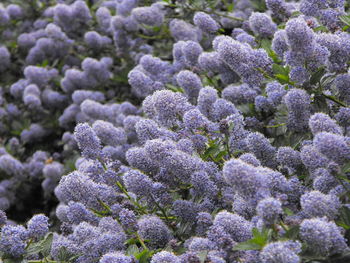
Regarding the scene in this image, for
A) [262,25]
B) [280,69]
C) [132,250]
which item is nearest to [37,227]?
[132,250]

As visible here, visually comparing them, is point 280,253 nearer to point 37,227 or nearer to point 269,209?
point 269,209

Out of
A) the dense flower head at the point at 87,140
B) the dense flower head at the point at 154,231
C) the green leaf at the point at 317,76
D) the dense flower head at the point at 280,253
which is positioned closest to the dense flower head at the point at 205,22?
the green leaf at the point at 317,76

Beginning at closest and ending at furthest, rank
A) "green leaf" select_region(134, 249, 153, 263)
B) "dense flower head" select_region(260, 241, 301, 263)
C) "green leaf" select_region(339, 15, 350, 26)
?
"dense flower head" select_region(260, 241, 301, 263) → "green leaf" select_region(134, 249, 153, 263) → "green leaf" select_region(339, 15, 350, 26)

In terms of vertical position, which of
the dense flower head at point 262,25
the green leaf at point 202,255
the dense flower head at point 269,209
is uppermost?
the dense flower head at point 269,209

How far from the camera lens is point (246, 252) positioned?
2.26 metres

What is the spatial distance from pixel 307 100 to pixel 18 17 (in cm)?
447

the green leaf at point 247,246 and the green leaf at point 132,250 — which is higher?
the green leaf at point 247,246

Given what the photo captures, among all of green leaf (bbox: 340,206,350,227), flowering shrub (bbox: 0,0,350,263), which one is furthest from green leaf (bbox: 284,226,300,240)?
green leaf (bbox: 340,206,350,227)

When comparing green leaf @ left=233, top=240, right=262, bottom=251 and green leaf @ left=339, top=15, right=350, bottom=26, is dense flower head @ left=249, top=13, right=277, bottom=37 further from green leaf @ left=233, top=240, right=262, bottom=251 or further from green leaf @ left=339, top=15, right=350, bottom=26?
green leaf @ left=233, top=240, right=262, bottom=251

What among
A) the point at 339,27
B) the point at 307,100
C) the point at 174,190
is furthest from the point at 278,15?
the point at 174,190

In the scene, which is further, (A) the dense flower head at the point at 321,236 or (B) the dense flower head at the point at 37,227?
(B) the dense flower head at the point at 37,227

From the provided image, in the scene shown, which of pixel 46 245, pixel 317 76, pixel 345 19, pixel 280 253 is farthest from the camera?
pixel 345 19

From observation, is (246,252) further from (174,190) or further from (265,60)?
(265,60)

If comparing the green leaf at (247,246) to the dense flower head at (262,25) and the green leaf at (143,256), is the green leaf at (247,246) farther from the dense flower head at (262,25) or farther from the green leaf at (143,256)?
the dense flower head at (262,25)
